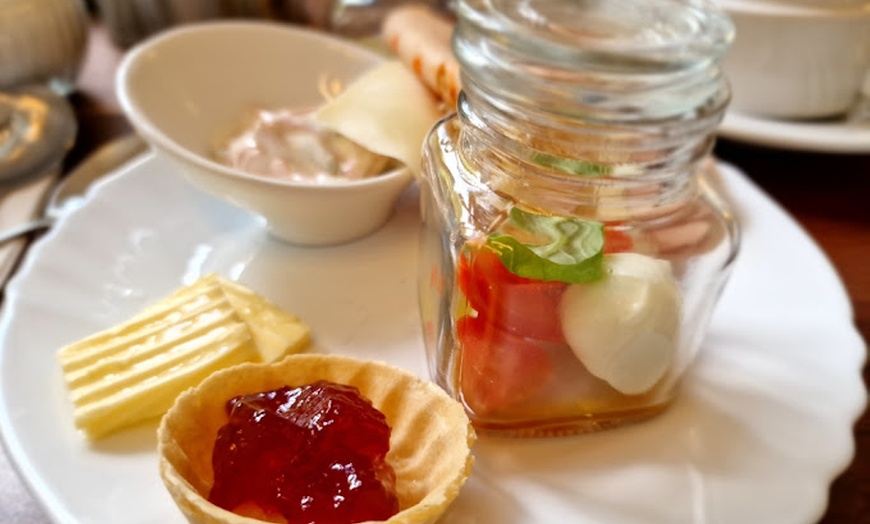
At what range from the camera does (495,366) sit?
2.21 feet

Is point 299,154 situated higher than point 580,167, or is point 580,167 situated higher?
point 580,167

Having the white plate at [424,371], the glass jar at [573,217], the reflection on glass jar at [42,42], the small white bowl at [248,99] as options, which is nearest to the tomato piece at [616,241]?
the glass jar at [573,217]

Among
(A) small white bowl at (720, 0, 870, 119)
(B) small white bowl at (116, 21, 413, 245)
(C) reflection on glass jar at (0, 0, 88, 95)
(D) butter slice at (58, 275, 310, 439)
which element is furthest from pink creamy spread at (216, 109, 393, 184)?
(A) small white bowl at (720, 0, 870, 119)

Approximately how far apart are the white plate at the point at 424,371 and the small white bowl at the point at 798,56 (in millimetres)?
204

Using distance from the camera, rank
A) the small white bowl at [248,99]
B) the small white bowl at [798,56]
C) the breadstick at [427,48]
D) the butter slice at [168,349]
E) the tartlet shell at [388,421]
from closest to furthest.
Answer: the tartlet shell at [388,421] < the butter slice at [168,349] < the small white bowl at [248,99] < the breadstick at [427,48] < the small white bowl at [798,56]

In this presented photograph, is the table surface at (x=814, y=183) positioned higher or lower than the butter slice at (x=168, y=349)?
lower

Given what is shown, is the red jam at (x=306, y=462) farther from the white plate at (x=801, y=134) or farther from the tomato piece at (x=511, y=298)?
the white plate at (x=801, y=134)

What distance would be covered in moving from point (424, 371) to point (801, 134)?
Answer: 0.69 meters

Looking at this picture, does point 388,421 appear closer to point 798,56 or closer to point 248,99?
point 248,99

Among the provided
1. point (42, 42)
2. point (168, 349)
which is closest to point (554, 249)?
point (168, 349)

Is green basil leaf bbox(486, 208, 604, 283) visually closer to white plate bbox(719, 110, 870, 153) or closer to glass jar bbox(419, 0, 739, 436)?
glass jar bbox(419, 0, 739, 436)

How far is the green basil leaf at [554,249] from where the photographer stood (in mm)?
632

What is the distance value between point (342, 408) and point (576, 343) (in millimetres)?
189

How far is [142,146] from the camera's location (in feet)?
3.80
